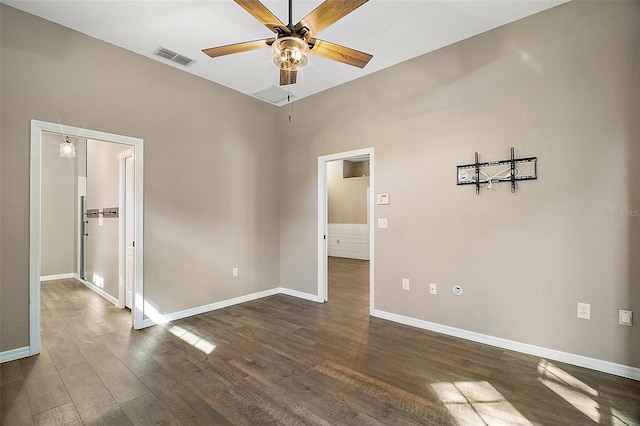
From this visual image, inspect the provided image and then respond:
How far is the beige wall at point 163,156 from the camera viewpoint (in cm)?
261

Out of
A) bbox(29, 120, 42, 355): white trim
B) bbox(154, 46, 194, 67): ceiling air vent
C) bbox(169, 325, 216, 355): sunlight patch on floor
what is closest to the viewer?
bbox(29, 120, 42, 355): white trim

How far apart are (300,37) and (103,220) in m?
4.61

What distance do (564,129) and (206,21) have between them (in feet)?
11.4

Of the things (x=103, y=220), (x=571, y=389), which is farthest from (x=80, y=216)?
(x=571, y=389)

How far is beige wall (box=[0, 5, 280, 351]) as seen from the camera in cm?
261

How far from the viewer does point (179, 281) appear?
3.72 metres

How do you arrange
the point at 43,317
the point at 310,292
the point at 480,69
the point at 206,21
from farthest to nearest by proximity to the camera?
the point at 310,292 → the point at 43,317 → the point at 480,69 → the point at 206,21

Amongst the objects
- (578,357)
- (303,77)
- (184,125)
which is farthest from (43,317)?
(578,357)

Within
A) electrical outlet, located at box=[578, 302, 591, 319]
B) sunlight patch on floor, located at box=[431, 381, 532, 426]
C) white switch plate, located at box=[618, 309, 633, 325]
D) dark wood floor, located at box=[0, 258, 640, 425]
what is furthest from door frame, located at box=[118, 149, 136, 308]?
white switch plate, located at box=[618, 309, 633, 325]

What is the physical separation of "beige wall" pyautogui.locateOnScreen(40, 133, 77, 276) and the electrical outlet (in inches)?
333

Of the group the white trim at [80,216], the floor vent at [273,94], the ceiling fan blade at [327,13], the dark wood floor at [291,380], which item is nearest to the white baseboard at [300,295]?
the dark wood floor at [291,380]

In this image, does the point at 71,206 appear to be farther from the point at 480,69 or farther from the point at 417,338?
the point at 480,69

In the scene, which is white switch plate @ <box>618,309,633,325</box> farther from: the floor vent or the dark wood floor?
the floor vent

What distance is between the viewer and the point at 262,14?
1882 millimetres
